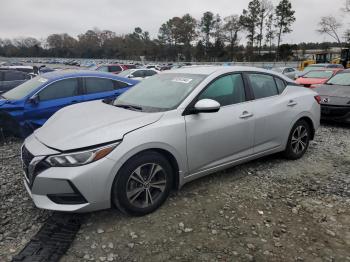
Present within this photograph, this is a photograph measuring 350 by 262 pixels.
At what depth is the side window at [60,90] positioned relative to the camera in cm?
629

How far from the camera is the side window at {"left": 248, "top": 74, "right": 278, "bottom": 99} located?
4.41m

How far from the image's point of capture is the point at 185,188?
160 inches

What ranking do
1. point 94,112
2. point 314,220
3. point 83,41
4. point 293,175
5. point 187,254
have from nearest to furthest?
point 187,254 < point 314,220 < point 94,112 < point 293,175 < point 83,41

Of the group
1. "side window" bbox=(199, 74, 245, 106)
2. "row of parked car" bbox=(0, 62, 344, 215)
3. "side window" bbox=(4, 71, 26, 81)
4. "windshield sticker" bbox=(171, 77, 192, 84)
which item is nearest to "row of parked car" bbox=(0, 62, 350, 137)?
"row of parked car" bbox=(0, 62, 344, 215)

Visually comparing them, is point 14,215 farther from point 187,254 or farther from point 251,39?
point 251,39

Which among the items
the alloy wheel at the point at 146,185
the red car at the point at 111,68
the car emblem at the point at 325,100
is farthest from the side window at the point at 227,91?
the red car at the point at 111,68

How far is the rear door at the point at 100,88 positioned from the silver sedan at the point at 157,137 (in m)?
2.59

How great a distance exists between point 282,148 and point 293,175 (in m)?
Answer: 0.48

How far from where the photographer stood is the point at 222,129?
3.84 m

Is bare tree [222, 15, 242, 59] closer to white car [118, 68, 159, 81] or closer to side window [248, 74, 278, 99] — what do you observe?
white car [118, 68, 159, 81]

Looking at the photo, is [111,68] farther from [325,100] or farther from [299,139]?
[299,139]

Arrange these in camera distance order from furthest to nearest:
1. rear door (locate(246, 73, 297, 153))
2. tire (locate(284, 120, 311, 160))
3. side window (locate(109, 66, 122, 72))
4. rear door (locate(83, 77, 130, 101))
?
side window (locate(109, 66, 122, 72)), rear door (locate(83, 77, 130, 101)), tire (locate(284, 120, 311, 160)), rear door (locate(246, 73, 297, 153))

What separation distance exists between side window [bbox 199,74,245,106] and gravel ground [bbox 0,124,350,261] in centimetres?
113

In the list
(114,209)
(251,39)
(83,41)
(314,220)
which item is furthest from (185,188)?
(83,41)
